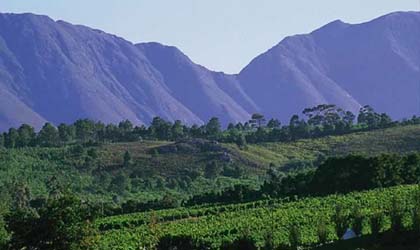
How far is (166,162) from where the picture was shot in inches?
4313

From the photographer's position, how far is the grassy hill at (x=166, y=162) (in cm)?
9562

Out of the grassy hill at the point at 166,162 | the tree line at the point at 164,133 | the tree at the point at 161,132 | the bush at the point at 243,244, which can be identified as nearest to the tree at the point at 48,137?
the tree line at the point at 164,133

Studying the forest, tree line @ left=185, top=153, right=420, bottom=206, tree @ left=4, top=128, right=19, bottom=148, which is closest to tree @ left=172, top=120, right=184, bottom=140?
the forest

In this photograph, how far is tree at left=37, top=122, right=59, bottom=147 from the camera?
127494 mm

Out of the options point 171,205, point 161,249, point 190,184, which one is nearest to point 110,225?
point 171,205

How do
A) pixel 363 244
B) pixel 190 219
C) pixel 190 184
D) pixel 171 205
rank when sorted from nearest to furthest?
pixel 363 244 → pixel 190 219 → pixel 171 205 → pixel 190 184

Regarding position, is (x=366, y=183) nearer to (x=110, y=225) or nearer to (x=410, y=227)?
(x=110, y=225)

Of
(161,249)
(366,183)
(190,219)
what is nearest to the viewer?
(161,249)

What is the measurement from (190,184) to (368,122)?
55.9 m

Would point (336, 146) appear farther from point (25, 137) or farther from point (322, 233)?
point (322, 233)

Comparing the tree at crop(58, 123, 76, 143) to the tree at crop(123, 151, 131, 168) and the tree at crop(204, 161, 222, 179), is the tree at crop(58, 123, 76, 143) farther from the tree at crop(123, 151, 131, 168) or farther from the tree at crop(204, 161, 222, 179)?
the tree at crop(204, 161, 222, 179)

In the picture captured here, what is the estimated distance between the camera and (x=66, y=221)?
31719 mm

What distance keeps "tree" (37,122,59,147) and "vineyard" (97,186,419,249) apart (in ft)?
212

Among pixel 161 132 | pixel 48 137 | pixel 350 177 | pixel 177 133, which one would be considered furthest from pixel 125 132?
pixel 350 177
